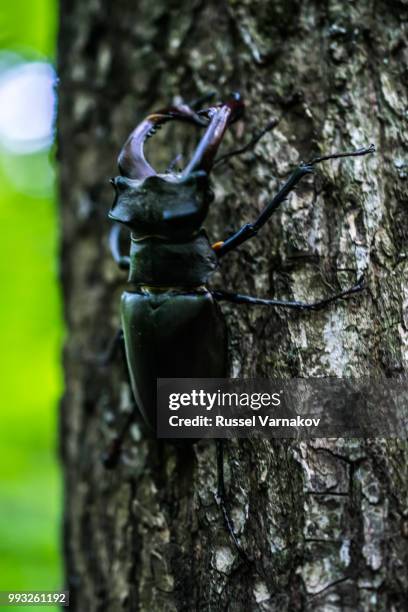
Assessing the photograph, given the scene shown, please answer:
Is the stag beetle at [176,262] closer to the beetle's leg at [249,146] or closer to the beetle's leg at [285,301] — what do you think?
the beetle's leg at [285,301]

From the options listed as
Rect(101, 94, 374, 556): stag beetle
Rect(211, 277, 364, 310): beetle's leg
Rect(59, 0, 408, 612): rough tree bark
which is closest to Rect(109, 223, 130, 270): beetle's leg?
Rect(59, 0, 408, 612): rough tree bark

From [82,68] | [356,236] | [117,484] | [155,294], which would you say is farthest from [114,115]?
[117,484]

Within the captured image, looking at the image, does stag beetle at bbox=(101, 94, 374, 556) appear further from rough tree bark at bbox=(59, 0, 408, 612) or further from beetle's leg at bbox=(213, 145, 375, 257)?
rough tree bark at bbox=(59, 0, 408, 612)

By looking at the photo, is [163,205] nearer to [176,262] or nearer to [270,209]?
[176,262]

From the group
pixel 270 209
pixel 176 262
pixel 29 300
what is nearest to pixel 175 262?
pixel 176 262

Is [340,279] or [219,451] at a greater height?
[340,279]

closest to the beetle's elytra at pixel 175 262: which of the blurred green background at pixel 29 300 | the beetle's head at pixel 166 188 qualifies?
the beetle's head at pixel 166 188

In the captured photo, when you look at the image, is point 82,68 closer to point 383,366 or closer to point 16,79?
point 383,366
